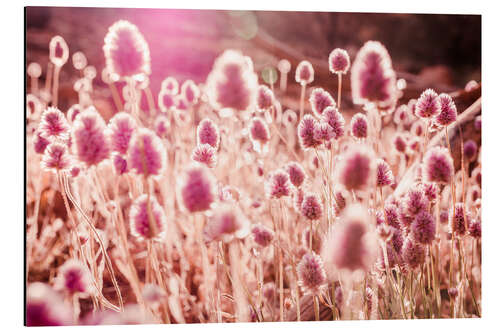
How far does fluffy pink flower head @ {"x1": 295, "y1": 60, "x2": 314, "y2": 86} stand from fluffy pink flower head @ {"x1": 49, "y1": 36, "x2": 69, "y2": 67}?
97cm

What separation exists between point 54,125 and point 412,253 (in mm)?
1454

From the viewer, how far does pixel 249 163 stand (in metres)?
2.34

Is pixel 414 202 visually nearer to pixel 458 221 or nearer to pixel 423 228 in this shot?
pixel 423 228

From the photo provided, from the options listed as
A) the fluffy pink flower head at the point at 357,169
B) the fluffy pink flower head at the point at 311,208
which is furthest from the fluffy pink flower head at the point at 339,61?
the fluffy pink flower head at the point at 357,169

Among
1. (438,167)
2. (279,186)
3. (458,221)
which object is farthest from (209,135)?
(458,221)

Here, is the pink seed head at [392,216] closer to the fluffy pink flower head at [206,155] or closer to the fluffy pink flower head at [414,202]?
the fluffy pink flower head at [414,202]

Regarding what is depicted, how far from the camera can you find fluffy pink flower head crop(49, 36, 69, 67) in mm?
2154

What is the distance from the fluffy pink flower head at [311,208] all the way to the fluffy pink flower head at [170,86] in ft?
2.34

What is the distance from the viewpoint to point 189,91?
7.46ft

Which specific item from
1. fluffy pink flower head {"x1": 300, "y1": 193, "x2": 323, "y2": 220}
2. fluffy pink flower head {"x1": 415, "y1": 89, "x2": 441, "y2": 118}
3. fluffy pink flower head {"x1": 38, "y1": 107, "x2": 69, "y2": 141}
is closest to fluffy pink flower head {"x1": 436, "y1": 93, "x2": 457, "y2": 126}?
fluffy pink flower head {"x1": 415, "y1": 89, "x2": 441, "y2": 118}

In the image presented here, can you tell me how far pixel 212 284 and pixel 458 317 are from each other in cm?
108

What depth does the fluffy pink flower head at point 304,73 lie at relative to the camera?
2.31m
